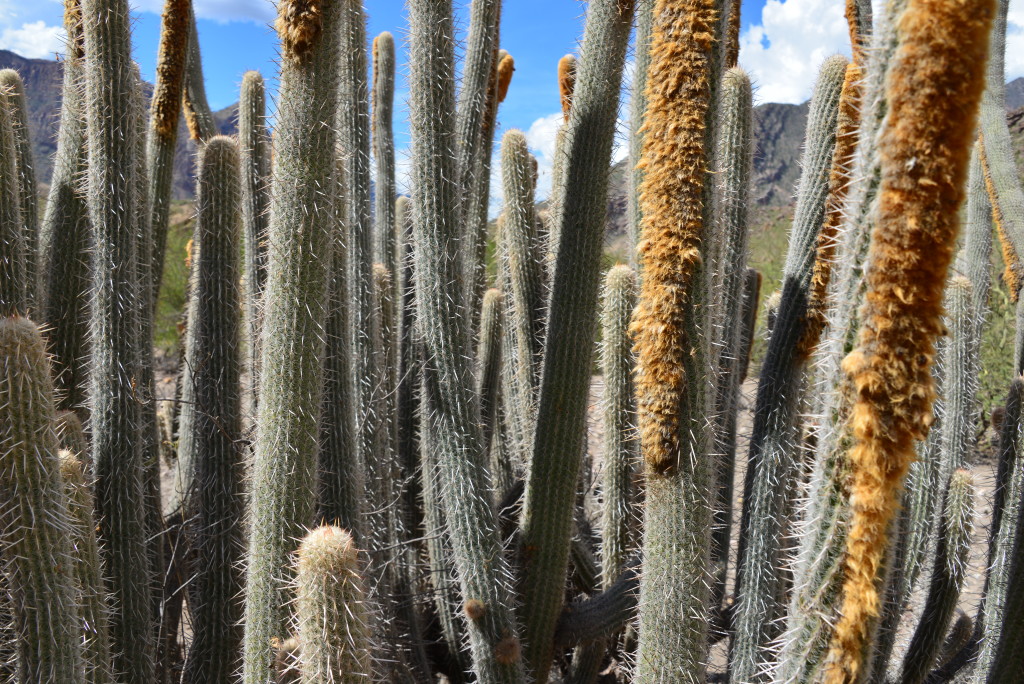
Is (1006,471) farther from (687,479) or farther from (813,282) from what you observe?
(687,479)

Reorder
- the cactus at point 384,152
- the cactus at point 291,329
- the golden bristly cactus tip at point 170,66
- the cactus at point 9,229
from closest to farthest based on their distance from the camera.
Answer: the cactus at point 291,329 → the cactus at point 9,229 → the golden bristly cactus tip at point 170,66 → the cactus at point 384,152

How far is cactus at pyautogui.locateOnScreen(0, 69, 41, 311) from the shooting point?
108 inches

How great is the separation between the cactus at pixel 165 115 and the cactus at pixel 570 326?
71.0 inches

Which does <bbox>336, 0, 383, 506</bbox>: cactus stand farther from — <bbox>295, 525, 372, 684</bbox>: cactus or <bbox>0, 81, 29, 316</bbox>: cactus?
<bbox>295, 525, 372, 684</bbox>: cactus

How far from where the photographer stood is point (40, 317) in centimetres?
284

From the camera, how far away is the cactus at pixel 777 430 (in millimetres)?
2570

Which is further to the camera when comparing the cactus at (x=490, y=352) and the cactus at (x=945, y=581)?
the cactus at (x=490, y=352)

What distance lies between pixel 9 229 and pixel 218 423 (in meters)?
1.03

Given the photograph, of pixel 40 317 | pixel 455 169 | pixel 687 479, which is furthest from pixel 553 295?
pixel 40 317

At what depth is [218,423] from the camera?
307cm

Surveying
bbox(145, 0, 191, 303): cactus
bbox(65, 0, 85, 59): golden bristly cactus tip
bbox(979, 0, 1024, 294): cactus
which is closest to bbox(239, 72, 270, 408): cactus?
bbox(145, 0, 191, 303): cactus

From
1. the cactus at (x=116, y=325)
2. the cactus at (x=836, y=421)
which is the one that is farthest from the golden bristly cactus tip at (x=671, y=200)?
the cactus at (x=116, y=325)

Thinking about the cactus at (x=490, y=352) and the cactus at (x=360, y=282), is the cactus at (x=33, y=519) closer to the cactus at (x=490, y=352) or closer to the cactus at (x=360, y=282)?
the cactus at (x=360, y=282)

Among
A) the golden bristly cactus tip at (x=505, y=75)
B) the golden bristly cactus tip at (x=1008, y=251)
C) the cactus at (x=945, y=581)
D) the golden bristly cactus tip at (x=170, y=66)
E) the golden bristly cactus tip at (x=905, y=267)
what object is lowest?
the cactus at (x=945, y=581)
